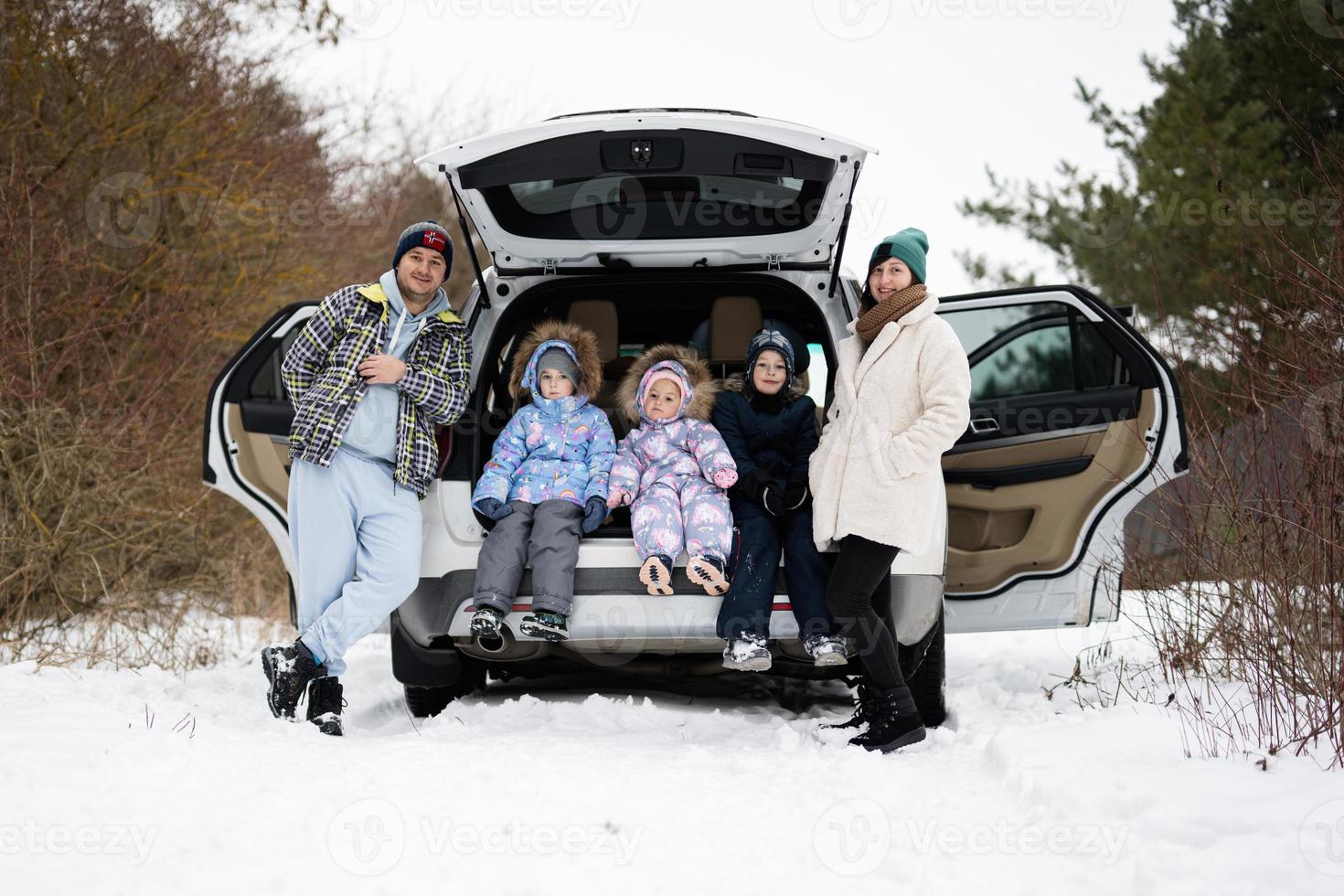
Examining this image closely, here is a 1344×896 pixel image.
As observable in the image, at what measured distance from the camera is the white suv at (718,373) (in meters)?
3.84

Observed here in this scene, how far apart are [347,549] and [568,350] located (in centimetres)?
111

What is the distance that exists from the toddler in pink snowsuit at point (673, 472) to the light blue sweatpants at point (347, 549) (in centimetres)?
76

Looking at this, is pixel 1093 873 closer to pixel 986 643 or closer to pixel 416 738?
pixel 416 738

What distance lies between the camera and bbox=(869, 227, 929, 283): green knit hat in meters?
3.95

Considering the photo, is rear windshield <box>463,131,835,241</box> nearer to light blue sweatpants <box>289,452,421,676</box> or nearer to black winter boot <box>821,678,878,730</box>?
light blue sweatpants <box>289,452,421,676</box>

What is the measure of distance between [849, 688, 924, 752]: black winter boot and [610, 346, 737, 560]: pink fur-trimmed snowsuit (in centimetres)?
75

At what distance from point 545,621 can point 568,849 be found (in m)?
1.12

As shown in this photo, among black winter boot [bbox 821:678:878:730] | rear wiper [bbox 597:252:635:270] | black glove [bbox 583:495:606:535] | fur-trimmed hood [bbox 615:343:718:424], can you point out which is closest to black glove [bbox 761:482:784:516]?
fur-trimmed hood [bbox 615:343:718:424]

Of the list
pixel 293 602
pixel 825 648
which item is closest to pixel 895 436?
pixel 825 648

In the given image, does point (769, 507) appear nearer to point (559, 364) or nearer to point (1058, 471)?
point (559, 364)

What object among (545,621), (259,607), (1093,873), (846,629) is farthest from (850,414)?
(259,607)

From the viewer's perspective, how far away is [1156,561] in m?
4.48

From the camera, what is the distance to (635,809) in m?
3.01

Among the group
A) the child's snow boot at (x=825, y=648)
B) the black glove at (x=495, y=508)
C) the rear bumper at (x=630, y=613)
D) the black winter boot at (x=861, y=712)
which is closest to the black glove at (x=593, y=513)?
the rear bumper at (x=630, y=613)
